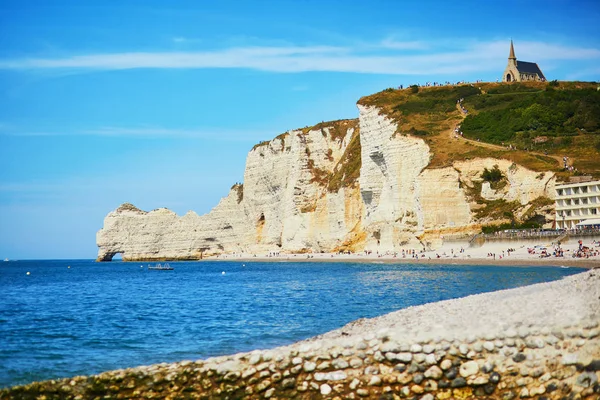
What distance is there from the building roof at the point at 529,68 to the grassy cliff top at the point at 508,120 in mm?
8826

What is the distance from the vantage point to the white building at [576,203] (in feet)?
186

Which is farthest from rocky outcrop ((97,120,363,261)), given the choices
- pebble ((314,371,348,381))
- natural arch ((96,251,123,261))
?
pebble ((314,371,348,381))

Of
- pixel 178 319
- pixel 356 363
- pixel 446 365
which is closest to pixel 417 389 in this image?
pixel 446 365

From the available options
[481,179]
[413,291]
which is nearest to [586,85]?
[481,179]

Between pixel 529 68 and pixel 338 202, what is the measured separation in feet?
145

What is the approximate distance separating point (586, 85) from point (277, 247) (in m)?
51.3

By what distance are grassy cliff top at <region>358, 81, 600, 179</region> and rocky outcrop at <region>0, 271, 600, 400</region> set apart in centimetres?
5305

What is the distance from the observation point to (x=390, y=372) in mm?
10344

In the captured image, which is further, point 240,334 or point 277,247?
point 277,247

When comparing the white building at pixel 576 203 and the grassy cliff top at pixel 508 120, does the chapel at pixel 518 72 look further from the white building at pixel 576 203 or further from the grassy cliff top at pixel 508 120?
the white building at pixel 576 203

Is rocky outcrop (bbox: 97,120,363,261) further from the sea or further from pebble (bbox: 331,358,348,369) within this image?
pebble (bbox: 331,358,348,369)

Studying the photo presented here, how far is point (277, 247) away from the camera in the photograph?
101500 mm

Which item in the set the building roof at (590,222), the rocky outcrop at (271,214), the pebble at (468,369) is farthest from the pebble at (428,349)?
the rocky outcrop at (271,214)

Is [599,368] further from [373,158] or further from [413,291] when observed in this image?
[373,158]
